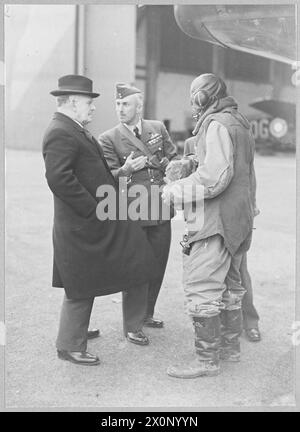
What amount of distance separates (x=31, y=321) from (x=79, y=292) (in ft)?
3.36

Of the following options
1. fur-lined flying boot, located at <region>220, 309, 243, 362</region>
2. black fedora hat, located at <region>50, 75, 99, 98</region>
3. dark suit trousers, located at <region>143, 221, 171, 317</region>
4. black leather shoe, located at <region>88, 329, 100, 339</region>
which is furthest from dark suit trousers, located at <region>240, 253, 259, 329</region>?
black fedora hat, located at <region>50, 75, 99, 98</region>

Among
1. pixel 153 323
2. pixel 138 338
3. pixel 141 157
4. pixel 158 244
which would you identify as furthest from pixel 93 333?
pixel 141 157

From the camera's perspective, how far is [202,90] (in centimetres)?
310

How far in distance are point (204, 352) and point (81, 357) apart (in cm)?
77

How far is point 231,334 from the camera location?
11.3ft

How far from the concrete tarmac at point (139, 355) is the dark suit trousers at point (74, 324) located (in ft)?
0.42

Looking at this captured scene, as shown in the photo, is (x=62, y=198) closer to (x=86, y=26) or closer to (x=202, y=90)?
(x=202, y=90)

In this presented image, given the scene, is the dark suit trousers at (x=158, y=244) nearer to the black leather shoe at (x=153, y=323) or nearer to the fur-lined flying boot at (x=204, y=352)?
the black leather shoe at (x=153, y=323)

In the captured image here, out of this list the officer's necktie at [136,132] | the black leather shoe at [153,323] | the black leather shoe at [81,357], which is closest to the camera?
the black leather shoe at [81,357]

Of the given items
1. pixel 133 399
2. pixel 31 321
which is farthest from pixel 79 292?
pixel 31 321

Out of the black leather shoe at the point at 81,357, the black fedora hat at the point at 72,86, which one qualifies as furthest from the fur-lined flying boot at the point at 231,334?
the black fedora hat at the point at 72,86

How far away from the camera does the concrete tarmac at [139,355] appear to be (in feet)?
9.68

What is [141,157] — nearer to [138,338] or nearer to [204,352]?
[138,338]

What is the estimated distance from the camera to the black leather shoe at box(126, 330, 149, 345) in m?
3.70
